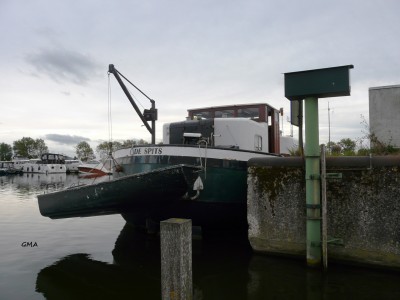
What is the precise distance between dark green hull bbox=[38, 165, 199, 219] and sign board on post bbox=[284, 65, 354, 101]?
97.1 inches

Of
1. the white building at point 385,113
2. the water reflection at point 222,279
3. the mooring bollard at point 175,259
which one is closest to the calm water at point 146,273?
the water reflection at point 222,279

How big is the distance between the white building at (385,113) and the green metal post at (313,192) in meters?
5.58

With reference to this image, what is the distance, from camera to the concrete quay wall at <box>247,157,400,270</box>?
6133mm

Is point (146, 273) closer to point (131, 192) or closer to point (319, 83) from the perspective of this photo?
point (131, 192)

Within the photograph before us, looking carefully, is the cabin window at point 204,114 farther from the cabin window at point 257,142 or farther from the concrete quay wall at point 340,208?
the concrete quay wall at point 340,208

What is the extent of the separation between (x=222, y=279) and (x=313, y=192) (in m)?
2.25

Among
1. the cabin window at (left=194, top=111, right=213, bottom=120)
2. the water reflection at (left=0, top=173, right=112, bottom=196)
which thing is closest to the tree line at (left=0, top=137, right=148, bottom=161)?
the water reflection at (left=0, top=173, right=112, bottom=196)

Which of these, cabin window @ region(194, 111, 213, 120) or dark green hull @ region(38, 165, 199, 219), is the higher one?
cabin window @ region(194, 111, 213, 120)

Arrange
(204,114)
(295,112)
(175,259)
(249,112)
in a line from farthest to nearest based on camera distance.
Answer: (204,114), (249,112), (295,112), (175,259)

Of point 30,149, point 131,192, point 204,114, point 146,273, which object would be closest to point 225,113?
point 204,114

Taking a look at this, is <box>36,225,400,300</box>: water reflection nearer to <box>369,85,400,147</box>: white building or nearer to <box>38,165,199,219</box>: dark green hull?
<box>38,165,199,219</box>: dark green hull

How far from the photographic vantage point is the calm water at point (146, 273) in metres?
5.53

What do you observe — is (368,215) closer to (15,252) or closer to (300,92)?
(300,92)

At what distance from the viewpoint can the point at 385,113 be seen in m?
11.1
